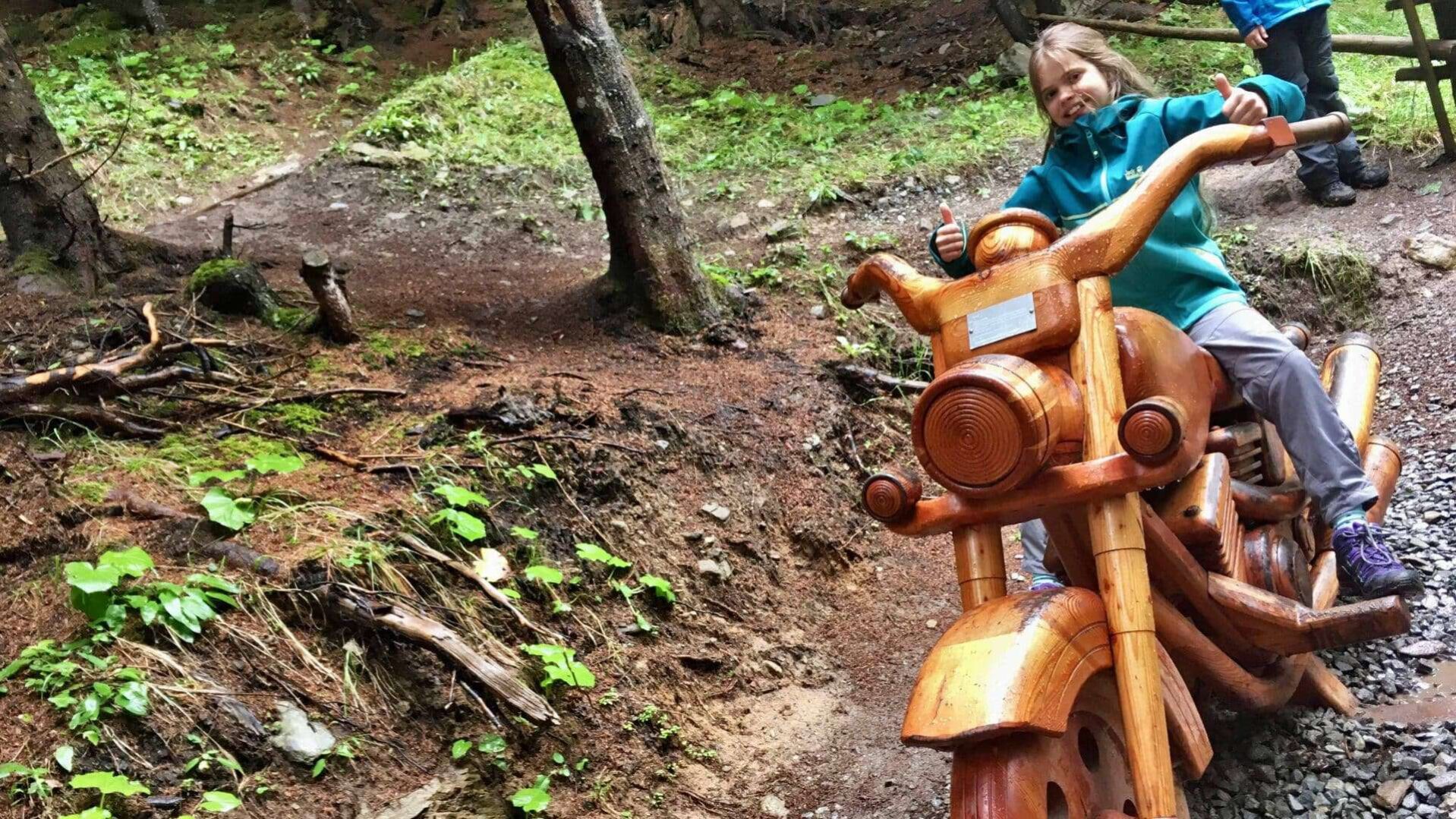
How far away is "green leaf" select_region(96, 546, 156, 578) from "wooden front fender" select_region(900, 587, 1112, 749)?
2.20 meters

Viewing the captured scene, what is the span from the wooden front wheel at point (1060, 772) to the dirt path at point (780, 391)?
2.98ft

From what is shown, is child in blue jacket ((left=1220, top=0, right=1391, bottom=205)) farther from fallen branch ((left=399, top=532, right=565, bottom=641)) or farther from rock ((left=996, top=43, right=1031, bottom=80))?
fallen branch ((left=399, top=532, right=565, bottom=641))

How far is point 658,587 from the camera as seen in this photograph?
12.3 feet

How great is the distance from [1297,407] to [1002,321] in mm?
969

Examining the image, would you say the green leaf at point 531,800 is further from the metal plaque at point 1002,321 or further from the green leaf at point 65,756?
the metal plaque at point 1002,321

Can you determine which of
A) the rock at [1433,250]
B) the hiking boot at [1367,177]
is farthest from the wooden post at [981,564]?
the hiking boot at [1367,177]

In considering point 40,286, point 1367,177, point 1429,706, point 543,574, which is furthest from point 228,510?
point 1367,177

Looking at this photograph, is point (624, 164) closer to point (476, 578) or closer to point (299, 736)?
point (476, 578)

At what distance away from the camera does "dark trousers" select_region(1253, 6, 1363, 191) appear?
240 inches

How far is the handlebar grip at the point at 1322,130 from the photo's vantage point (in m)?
2.60

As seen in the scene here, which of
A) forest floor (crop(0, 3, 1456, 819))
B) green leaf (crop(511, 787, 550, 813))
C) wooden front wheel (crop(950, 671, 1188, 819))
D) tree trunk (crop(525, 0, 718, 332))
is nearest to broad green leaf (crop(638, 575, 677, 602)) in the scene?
forest floor (crop(0, 3, 1456, 819))

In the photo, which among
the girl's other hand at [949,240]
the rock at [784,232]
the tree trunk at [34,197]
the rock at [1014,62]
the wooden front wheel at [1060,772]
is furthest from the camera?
the rock at [1014,62]

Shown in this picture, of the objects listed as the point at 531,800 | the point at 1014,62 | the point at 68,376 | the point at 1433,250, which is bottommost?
the point at 1433,250

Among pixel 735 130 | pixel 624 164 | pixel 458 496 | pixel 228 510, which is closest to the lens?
pixel 228 510
